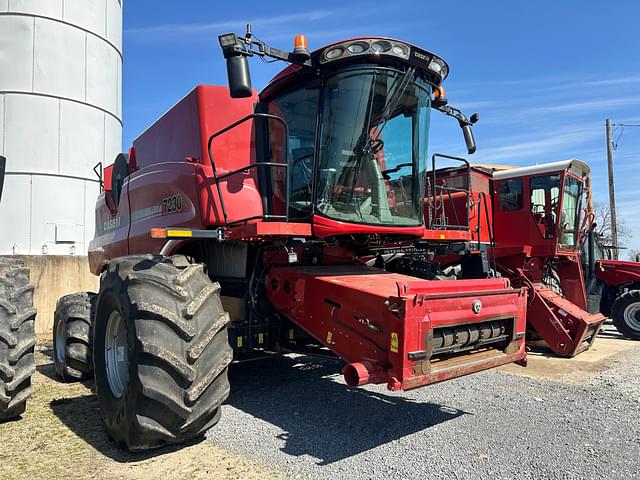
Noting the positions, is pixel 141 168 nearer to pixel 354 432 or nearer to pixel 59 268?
pixel 354 432

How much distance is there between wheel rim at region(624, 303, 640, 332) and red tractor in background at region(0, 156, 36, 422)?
37.0 ft

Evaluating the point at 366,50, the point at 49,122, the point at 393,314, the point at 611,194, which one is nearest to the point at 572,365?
the point at 393,314

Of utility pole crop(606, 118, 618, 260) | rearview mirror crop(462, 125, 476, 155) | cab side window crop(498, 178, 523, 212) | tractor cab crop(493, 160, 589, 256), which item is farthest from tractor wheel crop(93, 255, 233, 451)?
utility pole crop(606, 118, 618, 260)

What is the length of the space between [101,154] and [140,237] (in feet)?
30.2

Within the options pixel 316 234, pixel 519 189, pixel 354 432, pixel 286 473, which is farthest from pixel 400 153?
pixel 519 189

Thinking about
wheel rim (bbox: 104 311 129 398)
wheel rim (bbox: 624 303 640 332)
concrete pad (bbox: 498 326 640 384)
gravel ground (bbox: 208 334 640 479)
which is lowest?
concrete pad (bbox: 498 326 640 384)

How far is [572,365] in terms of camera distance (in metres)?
7.92

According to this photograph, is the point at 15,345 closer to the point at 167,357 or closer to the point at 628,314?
the point at 167,357

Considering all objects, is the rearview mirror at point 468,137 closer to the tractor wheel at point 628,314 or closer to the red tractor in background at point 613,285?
the red tractor in background at point 613,285

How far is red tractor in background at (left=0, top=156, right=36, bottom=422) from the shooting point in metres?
4.27

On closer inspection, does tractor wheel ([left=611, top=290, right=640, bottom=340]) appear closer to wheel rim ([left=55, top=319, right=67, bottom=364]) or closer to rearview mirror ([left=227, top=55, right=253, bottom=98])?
rearview mirror ([left=227, top=55, right=253, bottom=98])

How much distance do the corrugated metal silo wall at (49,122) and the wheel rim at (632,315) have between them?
12804 mm

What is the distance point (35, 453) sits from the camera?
4023 millimetres

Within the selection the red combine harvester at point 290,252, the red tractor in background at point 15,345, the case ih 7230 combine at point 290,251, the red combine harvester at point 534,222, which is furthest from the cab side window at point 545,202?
the red tractor in background at point 15,345
